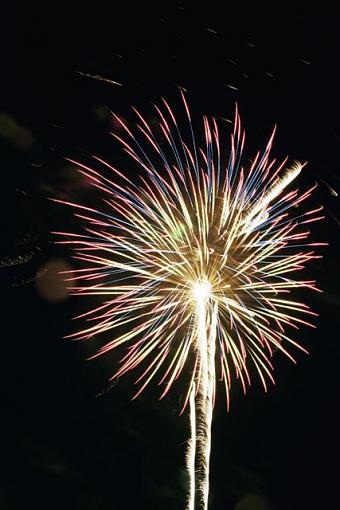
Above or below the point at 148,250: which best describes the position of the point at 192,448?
below

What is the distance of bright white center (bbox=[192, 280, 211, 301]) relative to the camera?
7430 millimetres

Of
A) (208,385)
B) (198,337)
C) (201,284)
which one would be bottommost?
(208,385)

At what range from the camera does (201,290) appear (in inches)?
293

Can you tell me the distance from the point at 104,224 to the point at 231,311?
1912 millimetres

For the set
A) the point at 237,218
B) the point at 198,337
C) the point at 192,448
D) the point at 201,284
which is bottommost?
the point at 192,448

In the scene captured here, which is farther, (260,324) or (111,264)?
(260,324)

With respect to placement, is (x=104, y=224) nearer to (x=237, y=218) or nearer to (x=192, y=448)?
(x=237, y=218)

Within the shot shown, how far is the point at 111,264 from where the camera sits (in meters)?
6.95

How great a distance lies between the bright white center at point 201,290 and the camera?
7.43 meters

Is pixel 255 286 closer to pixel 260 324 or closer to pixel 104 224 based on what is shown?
pixel 260 324

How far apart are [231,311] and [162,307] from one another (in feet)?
2.85

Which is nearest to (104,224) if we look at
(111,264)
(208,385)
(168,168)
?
(111,264)

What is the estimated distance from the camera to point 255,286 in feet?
23.0

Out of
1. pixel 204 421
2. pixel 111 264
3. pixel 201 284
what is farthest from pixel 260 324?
pixel 111 264
